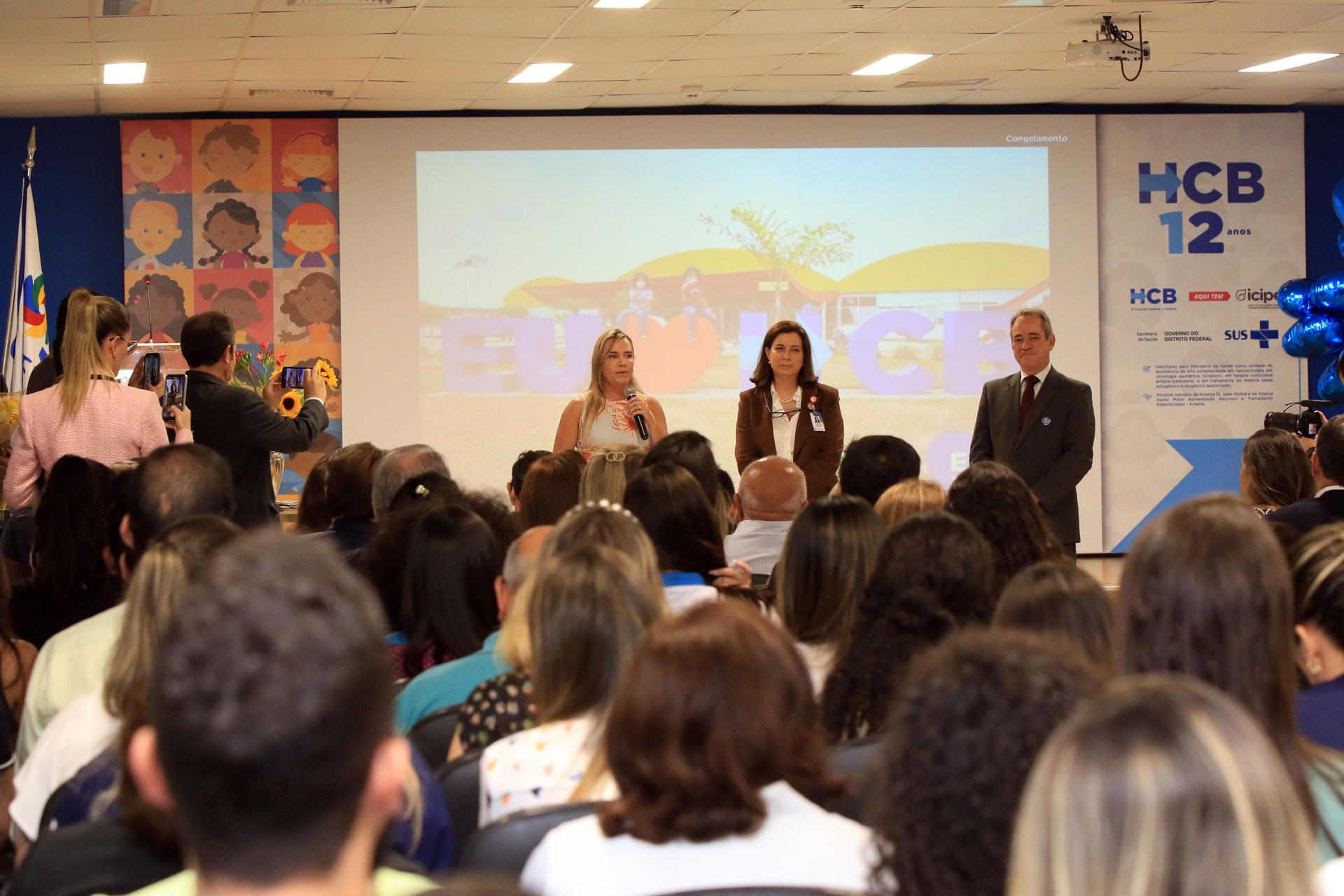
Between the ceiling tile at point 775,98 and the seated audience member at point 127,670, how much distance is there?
659cm

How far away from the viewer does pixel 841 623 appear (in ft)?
8.32

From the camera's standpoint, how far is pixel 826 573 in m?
2.56

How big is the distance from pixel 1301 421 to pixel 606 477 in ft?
19.2

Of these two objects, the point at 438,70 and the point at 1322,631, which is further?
the point at 438,70

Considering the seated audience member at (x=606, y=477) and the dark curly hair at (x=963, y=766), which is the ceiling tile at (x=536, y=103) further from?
the dark curly hair at (x=963, y=766)

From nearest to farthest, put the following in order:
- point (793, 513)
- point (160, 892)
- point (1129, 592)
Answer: point (160, 892), point (1129, 592), point (793, 513)

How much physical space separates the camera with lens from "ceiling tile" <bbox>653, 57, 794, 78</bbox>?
3.80 m

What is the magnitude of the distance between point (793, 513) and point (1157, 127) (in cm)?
648

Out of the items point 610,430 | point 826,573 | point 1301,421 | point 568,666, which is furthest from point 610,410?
point 1301,421

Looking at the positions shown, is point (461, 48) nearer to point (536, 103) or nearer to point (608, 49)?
point (608, 49)

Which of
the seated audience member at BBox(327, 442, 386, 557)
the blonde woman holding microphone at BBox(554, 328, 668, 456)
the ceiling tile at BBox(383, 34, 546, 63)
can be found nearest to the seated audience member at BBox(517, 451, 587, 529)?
the seated audience member at BBox(327, 442, 386, 557)

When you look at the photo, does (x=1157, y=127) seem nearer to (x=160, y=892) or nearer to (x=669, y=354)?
(x=669, y=354)

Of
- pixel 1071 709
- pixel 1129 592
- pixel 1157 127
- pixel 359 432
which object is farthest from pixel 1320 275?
pixel 1071 709

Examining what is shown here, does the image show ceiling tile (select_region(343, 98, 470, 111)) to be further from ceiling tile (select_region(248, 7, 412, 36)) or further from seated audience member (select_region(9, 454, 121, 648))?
seated audience member (select_region(9, 454, 121, 648))
